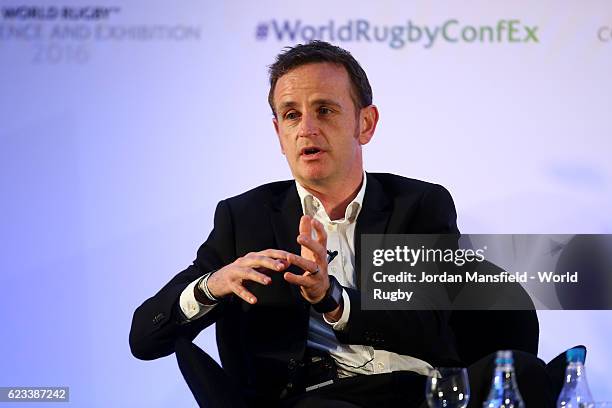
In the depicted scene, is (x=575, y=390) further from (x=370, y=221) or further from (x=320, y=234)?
(x=370, y=221)

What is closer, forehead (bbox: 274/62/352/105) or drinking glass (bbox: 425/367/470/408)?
drinking glass (bbox: 425/367/470/408)

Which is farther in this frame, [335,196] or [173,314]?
[335,196]

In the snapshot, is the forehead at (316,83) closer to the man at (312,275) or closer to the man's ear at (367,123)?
the man at (312,275)

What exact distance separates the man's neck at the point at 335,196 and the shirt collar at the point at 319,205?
→ 0.03 m

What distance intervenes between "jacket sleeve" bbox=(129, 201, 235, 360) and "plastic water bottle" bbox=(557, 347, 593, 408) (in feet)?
3.96

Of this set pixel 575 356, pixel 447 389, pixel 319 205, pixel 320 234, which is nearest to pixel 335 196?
pixel 319 205

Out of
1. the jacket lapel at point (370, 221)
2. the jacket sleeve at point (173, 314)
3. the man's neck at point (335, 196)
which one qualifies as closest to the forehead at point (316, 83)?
the man's neck at point (335, 196)

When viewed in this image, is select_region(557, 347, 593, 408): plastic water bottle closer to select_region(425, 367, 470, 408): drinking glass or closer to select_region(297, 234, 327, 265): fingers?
select_region(425, 367, 470, 408): drinking glass

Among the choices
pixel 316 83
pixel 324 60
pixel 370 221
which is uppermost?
pixel 324 60

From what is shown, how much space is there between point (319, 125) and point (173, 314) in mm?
925

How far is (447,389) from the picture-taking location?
119 inches

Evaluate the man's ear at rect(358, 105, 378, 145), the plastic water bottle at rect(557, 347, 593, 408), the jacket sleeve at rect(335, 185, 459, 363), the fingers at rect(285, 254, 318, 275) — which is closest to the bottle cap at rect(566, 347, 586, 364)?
the plastic water bottle at rect(557, 347, 593, 408)

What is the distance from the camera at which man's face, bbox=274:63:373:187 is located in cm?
418

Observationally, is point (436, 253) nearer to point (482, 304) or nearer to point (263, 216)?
point (482, 304)
